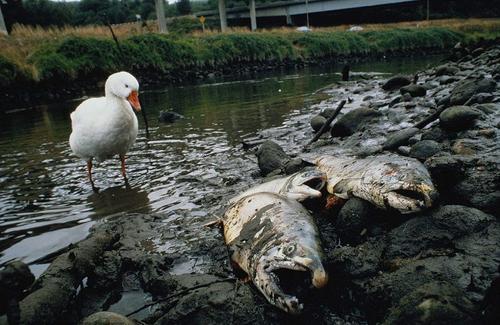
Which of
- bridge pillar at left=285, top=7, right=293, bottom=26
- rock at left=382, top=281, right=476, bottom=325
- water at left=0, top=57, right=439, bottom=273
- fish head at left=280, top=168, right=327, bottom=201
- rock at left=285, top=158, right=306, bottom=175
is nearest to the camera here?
rock at left=382, top=281, right=476, bottom=325

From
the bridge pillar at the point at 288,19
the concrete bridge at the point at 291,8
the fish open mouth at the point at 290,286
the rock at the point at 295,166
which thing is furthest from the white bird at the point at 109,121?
the bridge pillar at the point at 288,19

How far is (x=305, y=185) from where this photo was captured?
3576mm

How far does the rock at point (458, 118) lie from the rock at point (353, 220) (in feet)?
9.16

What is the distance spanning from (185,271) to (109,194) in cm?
276

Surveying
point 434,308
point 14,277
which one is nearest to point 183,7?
point 14,277

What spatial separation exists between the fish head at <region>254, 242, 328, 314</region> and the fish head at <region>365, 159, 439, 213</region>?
82cm

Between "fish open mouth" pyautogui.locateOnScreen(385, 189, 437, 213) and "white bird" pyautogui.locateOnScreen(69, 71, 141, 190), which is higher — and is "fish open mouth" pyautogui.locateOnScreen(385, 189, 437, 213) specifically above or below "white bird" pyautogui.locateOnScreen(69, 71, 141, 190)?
below

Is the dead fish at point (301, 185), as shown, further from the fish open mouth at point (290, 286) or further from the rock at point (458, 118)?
the rock at point (458, 118)

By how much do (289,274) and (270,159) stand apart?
9.95ft

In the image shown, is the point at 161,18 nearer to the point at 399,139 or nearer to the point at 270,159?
the point at 270,159

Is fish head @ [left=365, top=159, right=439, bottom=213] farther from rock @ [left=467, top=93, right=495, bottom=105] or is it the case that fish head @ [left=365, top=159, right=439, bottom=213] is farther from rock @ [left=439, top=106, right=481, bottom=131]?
rock @ [left=467, top=93, right=495, bottom=105]

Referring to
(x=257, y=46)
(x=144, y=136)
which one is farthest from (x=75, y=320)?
(x=257, y=46)

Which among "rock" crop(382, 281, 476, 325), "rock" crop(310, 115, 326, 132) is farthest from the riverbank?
"rock" crop(382, 281, 476, 325)

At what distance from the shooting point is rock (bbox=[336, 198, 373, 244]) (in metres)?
3.04
